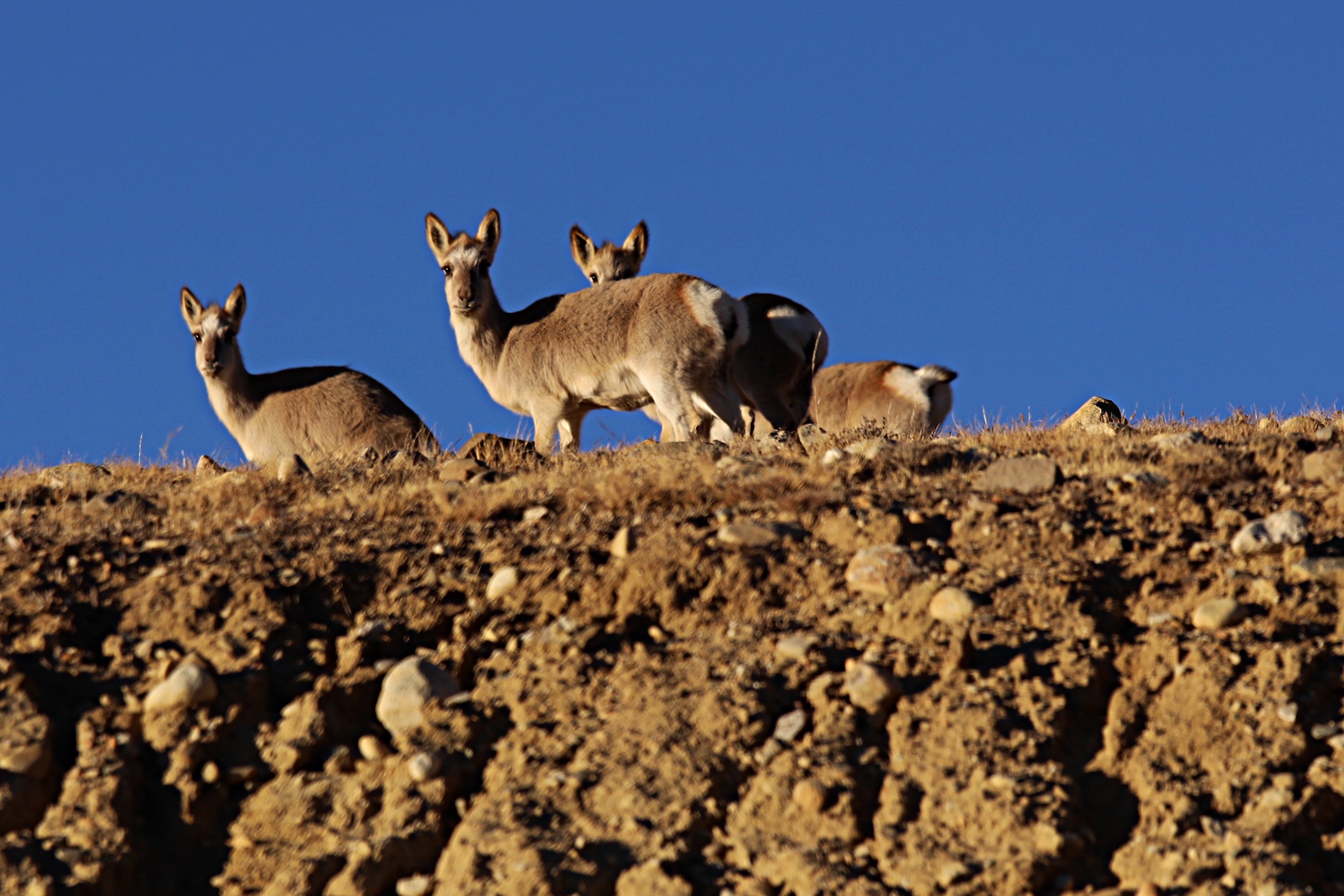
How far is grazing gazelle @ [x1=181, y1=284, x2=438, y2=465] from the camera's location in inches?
484

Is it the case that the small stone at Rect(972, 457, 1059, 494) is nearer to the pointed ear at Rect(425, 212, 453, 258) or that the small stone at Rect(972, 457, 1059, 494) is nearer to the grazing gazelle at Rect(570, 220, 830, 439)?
Result: the grazing gazelle at Rect(570, 220, 830, 439)

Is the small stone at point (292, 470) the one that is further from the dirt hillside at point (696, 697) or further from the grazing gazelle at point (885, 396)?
the grazing gazelle at point (885, 396)

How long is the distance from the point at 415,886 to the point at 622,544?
1975 millimetres

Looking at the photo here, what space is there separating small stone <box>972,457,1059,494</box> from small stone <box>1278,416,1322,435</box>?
2.75 m

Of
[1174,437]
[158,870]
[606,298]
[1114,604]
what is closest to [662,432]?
[606,298]

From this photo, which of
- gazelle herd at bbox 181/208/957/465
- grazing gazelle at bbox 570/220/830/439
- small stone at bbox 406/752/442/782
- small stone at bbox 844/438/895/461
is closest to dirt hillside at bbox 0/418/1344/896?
small stone at bbox 406/752/442/782

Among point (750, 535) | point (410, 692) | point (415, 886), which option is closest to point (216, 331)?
point (750, 535)

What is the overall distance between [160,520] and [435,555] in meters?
1.76

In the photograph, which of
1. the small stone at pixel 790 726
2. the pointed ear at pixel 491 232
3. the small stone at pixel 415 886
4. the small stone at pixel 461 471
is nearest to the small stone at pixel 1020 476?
the small stone at pixel 790 726

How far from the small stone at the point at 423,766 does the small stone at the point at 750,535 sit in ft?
5.78

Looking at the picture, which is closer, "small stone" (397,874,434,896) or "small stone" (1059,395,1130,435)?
"small stone" (397,874,434,896)

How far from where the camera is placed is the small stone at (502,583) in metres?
5.85

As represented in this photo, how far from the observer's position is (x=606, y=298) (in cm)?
1311

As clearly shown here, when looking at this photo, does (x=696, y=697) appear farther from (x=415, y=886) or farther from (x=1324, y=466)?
(x=1324, y=466)
